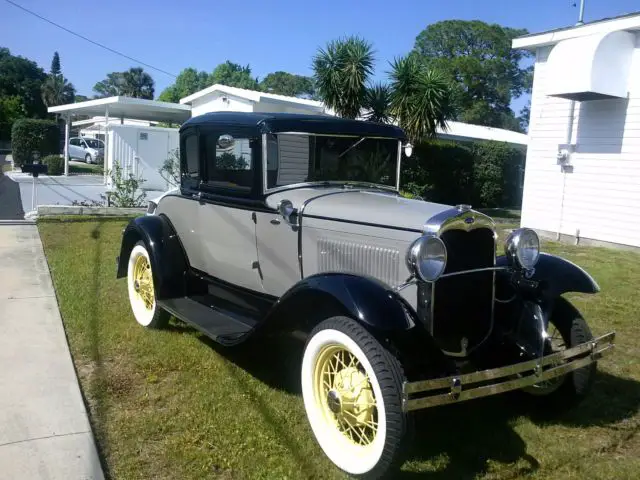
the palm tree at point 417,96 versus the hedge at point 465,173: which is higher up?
the palm tree at point 417,96

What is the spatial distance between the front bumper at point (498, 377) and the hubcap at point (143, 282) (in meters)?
3.25

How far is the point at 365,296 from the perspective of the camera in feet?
9.84

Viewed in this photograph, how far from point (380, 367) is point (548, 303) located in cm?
143

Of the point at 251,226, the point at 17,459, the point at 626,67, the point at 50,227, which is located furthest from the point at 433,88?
the point at 17,459

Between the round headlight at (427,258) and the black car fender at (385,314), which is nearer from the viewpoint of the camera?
the black car fender at (385,314)

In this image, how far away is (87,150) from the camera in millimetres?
35062

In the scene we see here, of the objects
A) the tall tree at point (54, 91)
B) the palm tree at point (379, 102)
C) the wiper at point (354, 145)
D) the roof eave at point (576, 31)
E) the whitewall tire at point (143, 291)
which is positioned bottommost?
the whitewall tire at point (143, 291)

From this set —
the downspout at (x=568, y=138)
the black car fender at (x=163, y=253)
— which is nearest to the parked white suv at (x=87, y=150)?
the downspout at (x=568, y=138)

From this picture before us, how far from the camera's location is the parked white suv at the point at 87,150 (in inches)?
1369

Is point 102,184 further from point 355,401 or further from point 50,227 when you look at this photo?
point 355,401

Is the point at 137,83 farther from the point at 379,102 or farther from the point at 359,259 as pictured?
the point at 359,259

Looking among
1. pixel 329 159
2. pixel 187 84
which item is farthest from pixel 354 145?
pixel 187 84

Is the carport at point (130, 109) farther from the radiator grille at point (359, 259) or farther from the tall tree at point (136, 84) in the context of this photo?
the tall tree at point (136, 84)

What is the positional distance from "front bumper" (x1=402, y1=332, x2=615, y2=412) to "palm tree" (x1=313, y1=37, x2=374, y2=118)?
962 centimetres
